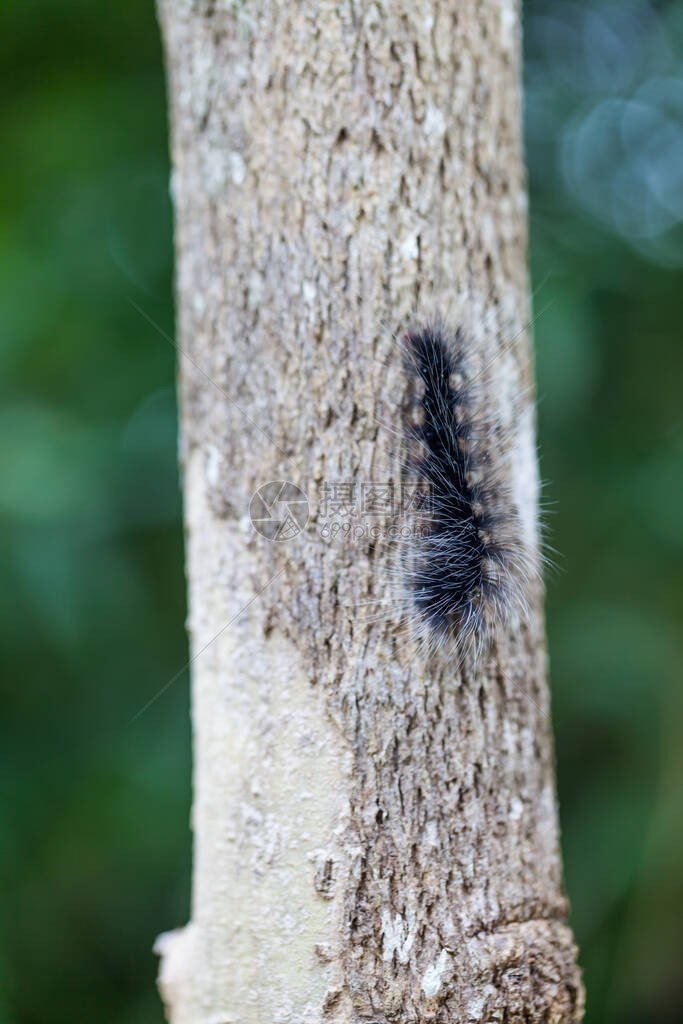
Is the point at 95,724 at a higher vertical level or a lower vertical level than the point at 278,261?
lower

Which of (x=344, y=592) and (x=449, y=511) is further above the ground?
(x=449, y=511)

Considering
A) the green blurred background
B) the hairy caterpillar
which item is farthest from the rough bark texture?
the green blurred background

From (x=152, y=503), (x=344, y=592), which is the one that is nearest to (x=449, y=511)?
(x=344, y=592)

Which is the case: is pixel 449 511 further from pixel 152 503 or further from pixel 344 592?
pixel 152 503

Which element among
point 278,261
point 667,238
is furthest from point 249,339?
point 667,238

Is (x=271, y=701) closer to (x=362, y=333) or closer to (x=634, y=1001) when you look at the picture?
(x=362, y=333)

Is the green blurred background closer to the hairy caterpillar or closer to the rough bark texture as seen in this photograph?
the rough bark texture
